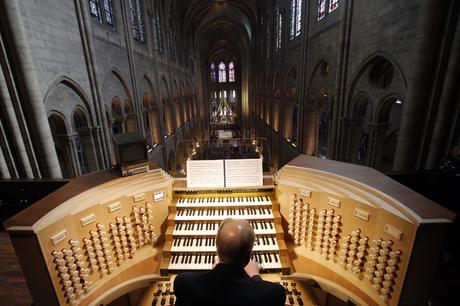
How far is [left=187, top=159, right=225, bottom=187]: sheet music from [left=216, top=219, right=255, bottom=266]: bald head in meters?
2.04

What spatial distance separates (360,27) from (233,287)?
8.39m

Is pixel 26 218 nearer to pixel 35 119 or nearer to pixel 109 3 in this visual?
pixel 35 119

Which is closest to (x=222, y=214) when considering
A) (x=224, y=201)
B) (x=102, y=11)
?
(x=224, y=201)

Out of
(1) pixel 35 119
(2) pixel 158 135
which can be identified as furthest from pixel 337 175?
(2) pixel 158 135

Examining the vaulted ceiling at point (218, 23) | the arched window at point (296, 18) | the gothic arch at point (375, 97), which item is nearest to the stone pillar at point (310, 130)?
the gothic arch at point (375, 97)

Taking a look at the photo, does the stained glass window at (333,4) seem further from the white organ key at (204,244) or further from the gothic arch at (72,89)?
the gothic arch at (72,89)

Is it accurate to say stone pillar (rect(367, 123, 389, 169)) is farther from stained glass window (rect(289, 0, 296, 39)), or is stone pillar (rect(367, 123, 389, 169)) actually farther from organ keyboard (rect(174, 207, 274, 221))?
stained glass window (rect(289, 0, 296, 39))

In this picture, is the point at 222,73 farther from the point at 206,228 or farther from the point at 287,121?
the point at 206,228

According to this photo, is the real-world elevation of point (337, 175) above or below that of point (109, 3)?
below

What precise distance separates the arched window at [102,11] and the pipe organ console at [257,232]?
28.9 feet

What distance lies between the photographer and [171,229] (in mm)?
3928

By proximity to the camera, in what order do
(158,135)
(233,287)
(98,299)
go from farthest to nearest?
1. (158,135)
2. (98,299)
3. (233,287)

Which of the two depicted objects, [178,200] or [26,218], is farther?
[178,200]

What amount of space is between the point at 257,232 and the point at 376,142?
5781 mm
